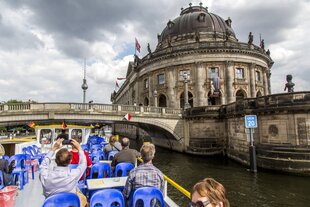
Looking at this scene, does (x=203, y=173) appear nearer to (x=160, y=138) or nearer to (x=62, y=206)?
(x=62, y=206)

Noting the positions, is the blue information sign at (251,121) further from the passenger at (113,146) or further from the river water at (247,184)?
the passenger at (113,146)

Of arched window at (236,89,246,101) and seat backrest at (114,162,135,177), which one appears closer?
seat backrest at (114,162,135,177)

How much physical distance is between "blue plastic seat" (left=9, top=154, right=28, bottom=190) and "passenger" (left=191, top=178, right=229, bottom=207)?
6.62 m

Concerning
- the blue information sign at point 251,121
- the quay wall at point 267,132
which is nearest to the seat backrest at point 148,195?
the blue information sign at point 251,121

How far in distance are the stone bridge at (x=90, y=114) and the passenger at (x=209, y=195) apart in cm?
1922

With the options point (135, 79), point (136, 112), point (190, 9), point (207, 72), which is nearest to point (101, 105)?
point (136, 112)

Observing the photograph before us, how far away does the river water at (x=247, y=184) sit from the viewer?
9.80 m

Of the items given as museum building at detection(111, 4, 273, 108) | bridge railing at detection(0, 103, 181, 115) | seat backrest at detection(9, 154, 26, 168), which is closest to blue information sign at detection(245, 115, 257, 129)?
bridge railing at detection(0, 103, 181, 115)

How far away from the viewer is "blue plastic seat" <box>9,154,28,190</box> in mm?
6652

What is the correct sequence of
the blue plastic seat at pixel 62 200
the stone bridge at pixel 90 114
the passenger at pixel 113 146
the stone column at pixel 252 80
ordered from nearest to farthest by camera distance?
the blue plastic seat at pixel 62 200, the passenger at pixel 113 146, the stone bridge at pixel 90 114, the stone column at pixel 252 80

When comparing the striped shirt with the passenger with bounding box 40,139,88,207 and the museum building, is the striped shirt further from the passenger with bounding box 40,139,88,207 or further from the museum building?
the museum building

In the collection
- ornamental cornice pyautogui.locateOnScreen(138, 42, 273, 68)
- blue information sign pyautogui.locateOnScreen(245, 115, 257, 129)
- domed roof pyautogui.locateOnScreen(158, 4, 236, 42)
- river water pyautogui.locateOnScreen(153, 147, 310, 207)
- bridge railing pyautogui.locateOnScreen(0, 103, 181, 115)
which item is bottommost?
river water pyautogui.locateOnScreen(153, 147, 310, 207)

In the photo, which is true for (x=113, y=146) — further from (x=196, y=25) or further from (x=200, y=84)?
(x=196, y=25)

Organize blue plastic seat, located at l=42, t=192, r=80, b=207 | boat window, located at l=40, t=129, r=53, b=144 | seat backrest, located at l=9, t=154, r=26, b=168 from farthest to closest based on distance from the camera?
boat window, located at l=40, t=129, r=53, b=144
seat backrest, located at l=9, t=154, r=26, b=168
blue plastic seat, located at l=42, t=192, r=80, b=207
